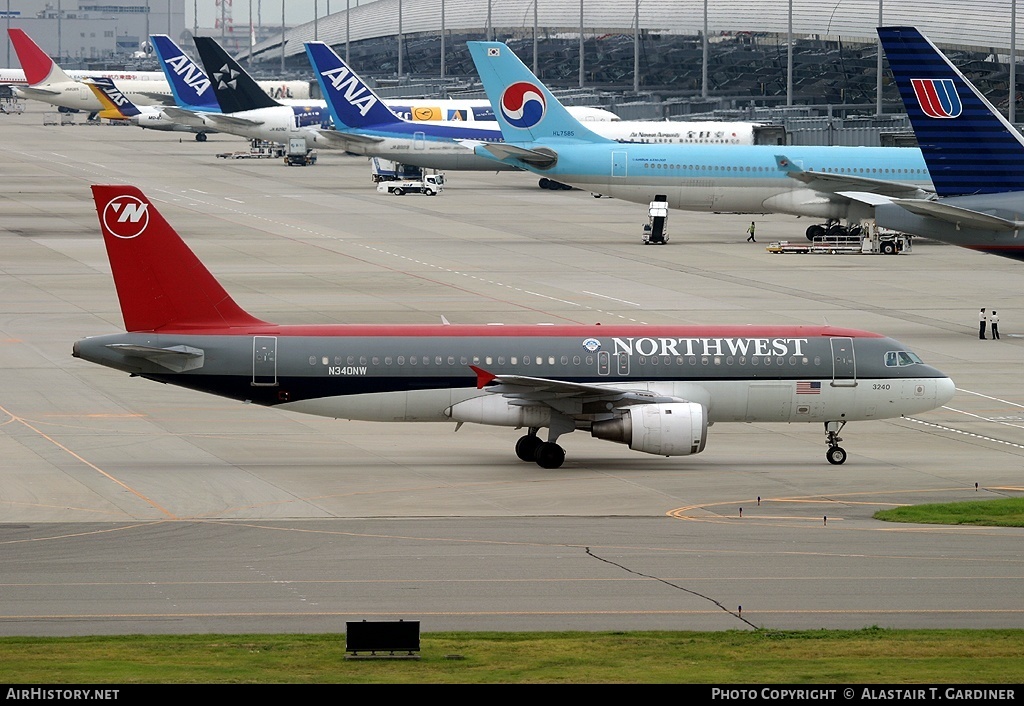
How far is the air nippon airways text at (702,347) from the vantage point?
132 feet

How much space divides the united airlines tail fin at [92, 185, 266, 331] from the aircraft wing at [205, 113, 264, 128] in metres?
103

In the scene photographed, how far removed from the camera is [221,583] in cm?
2822

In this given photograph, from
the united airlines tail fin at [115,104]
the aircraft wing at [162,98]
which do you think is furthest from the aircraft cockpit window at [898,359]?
the aircraft wing at [162,98]

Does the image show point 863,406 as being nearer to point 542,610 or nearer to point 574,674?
point 542,610

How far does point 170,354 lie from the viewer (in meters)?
38.2

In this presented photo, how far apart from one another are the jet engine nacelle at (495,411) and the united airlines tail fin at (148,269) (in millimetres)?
6248

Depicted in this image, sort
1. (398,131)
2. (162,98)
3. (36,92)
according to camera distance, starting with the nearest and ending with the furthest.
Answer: (398,131) < (162,98) < (36,92)

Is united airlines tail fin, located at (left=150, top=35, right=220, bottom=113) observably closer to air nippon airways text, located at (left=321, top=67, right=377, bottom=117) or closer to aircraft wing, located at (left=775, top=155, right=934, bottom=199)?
air nippon airways text, located at (left=321, top=67, right=377, bottom=117)

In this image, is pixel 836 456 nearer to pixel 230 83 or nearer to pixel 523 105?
pixel 523 105

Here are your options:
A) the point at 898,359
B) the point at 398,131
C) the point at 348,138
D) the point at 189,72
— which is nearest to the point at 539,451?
the point at 898,359

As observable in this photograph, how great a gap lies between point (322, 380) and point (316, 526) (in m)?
6.62
